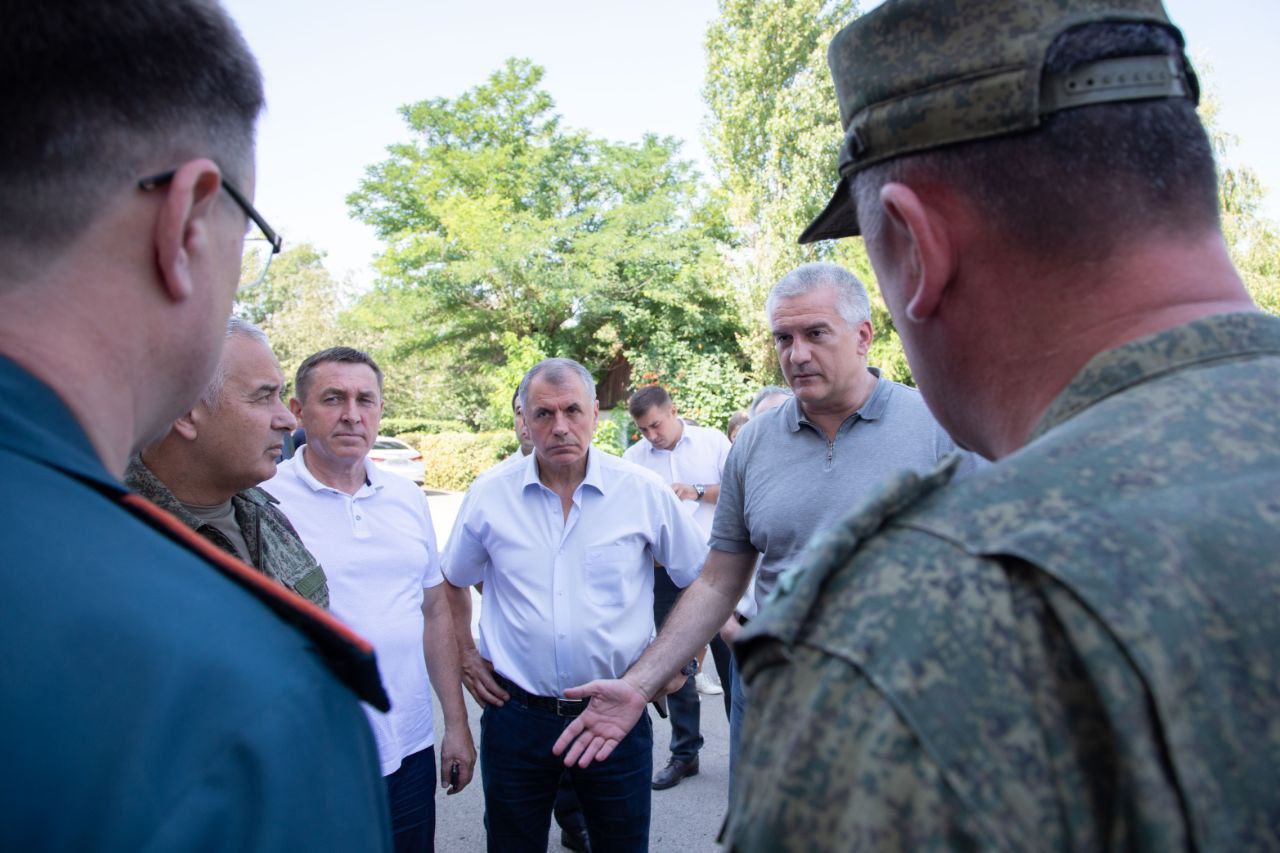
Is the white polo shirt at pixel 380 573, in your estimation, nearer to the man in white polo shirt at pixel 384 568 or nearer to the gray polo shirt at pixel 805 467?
the man in white polo shirt at pixel 384 568

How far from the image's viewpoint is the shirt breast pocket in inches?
128

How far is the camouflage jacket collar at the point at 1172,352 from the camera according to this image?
0.79 meters

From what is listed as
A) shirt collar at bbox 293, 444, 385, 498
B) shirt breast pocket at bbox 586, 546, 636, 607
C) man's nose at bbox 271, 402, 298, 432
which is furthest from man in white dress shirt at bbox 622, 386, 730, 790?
man's nose at bbox 271, 402, 298, 432

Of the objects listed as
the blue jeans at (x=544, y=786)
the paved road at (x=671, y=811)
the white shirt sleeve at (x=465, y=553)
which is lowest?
the paved road at (x=671, y=811)

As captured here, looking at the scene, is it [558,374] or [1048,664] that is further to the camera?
[558,374]

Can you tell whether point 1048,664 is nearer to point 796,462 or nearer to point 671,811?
point 796,462

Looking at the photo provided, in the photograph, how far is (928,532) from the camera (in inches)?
27.6

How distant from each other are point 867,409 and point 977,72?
2.33 meters

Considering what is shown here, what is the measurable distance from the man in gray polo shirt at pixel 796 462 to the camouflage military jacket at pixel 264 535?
1.00 m

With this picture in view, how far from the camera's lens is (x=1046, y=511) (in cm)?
67

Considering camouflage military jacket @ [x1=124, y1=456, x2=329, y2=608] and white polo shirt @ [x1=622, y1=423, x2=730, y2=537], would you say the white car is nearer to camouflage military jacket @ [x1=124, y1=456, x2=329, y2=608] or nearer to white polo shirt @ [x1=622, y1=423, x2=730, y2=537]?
white polo shirt @ [x1=622, y1=423, x2=730, y2=537]

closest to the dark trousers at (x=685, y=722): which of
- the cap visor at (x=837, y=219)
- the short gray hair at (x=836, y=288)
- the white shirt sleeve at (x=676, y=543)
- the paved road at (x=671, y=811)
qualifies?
the paved road at (x=671, y=811)

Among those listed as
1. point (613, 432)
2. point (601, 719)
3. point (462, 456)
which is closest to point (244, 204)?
point (601, 719)

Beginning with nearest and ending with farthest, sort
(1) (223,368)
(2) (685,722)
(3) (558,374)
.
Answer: (1) (223,368)
(3) (558,374)
(2) (685,722)
